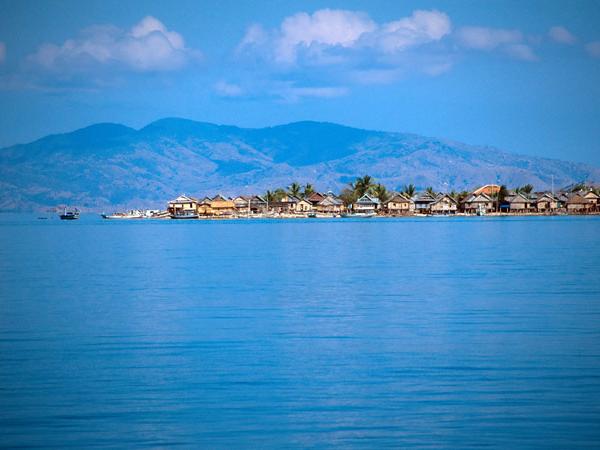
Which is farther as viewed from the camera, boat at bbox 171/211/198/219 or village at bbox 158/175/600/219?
boat at bbox 171/211/198/219

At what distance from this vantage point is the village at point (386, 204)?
179 metres

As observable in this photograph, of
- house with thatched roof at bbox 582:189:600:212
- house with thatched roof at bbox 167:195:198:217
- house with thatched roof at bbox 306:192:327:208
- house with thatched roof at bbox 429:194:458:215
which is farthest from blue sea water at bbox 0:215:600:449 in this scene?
house with thatched roof at bbox 167:195:198:217

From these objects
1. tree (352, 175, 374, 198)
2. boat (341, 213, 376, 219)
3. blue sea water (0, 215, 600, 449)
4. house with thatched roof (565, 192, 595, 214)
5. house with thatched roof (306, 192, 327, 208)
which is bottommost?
blue sea water (0, 215, 600, 449)

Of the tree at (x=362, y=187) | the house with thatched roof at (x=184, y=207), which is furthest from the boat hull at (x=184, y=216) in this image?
the tree at (x=362, y=187)

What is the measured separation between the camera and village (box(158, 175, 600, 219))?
179 meters

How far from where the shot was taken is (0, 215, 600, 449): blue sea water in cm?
1428

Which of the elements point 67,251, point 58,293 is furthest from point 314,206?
point 58,293

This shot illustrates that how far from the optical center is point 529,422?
1449 centimetres

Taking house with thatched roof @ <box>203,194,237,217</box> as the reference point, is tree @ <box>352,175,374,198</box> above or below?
above

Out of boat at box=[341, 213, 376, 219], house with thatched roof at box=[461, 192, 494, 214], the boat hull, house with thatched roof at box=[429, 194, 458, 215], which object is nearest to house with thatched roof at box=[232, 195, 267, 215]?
the boat hull

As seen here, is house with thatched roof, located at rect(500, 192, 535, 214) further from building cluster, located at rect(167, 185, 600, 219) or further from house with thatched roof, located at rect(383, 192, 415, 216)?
house with thatched roof, located at rect(383, 192, 415, 216)

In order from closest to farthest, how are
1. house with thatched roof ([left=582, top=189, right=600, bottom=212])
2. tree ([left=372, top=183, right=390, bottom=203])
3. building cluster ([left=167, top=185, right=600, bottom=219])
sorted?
house with thatched roof ([left=582, top=189, right=600, bottom=212]) → building cluster ([left=167, top=185, right=600, bottom=219]) → tree ([left=372, top=183, right=390, bottom=203])

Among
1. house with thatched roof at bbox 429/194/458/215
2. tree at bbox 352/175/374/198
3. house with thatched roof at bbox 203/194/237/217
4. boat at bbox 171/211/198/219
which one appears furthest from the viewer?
house with thatched roof at bbox 203/194/237/217

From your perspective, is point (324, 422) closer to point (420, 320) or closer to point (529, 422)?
point (529, 422)
